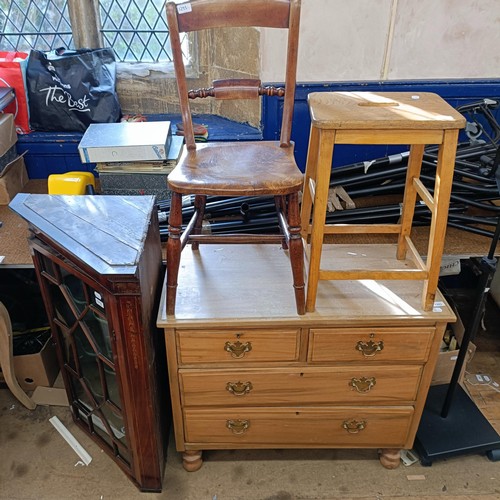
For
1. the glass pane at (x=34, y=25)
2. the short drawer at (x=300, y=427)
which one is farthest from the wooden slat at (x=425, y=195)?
the glass pane at (x=34, y=25)

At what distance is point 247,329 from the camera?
1.47 metres

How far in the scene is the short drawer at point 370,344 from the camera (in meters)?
1.50

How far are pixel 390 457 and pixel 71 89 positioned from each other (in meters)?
2.03

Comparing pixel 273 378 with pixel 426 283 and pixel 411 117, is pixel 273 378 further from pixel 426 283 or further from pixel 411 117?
pixel 411 117

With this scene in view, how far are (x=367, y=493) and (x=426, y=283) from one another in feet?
2.60

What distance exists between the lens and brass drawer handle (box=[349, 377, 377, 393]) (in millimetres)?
1590

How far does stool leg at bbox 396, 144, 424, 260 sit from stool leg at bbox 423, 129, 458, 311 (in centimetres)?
25

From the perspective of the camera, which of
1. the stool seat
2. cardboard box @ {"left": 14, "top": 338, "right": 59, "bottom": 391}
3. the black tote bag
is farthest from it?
the black tote bag

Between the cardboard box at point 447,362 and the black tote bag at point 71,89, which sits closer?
the cardboard box at point 447,362

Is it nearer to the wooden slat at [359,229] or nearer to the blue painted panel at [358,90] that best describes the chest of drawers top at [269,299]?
the wooden slat at [359,229]

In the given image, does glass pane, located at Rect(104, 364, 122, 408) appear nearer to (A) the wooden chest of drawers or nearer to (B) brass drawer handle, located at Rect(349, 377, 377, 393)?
(A) the wooden chest of drawers

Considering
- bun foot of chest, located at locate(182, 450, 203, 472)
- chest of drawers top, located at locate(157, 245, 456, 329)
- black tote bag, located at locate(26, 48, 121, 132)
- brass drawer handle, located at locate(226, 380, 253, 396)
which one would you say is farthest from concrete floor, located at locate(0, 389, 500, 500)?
black tote bag, located at locate(26, 48, 121, 132)

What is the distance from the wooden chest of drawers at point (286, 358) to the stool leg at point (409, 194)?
0.16 metres

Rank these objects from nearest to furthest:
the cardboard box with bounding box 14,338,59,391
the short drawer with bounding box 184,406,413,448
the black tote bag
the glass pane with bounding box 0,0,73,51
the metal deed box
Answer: the short drawer with bounding box 184,406,413,448 → the metal deed box → the cardboard box with bounding box 14,338,59,391 → the black tote bag → the glass pane with bounding box 0,0,73,51
